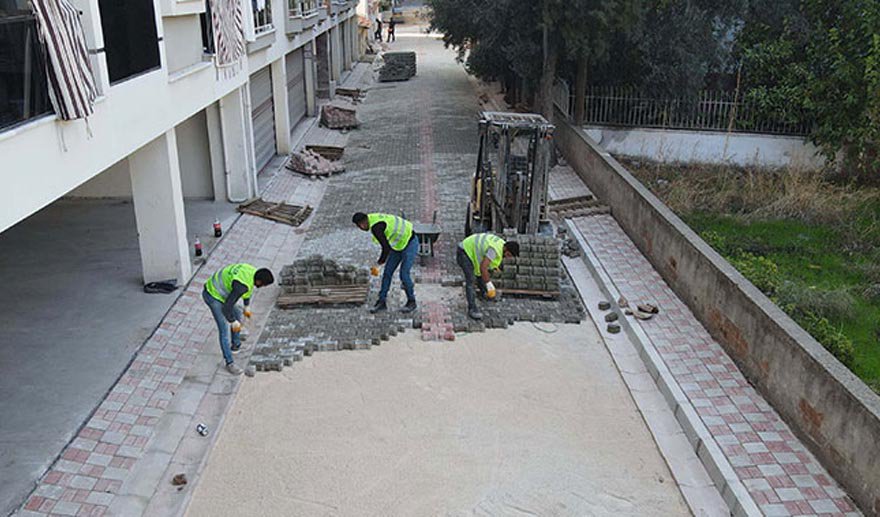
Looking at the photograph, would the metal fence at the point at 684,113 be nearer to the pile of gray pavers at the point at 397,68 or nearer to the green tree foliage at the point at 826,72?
the green tree foliage at the point at 826,72

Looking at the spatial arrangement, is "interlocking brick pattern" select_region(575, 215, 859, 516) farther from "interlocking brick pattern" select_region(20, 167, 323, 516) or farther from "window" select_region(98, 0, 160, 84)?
"window" select_region(98, 0, 160, 84)

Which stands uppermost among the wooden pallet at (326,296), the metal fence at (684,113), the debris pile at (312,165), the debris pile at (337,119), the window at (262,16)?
the window at (262,16)

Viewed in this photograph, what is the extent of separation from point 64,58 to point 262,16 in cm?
1102

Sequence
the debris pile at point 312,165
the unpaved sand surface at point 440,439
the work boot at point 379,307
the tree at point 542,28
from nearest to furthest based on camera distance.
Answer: the unpaved sand surface at point 440,439 < the work boot at point 379,307 < the tree at point 542,28 < the debris pile at point 312,165

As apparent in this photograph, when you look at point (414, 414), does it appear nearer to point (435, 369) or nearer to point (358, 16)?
point (435, 369)

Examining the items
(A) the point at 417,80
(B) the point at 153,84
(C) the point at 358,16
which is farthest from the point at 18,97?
(C) the point at 358,16

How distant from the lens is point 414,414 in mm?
8203

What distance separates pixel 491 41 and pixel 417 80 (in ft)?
55.6

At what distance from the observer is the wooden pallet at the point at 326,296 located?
10734mm

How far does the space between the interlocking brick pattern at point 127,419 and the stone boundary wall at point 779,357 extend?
690 cm

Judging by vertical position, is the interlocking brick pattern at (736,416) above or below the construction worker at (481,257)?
below

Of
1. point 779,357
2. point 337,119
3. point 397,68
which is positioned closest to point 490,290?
point 779,357

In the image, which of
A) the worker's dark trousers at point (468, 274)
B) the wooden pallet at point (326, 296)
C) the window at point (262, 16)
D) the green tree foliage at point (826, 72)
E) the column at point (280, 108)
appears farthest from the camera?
the column at point (280, 108)

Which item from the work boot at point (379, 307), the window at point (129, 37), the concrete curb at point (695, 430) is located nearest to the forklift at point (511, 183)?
the concrete curb at point (695, 430)
